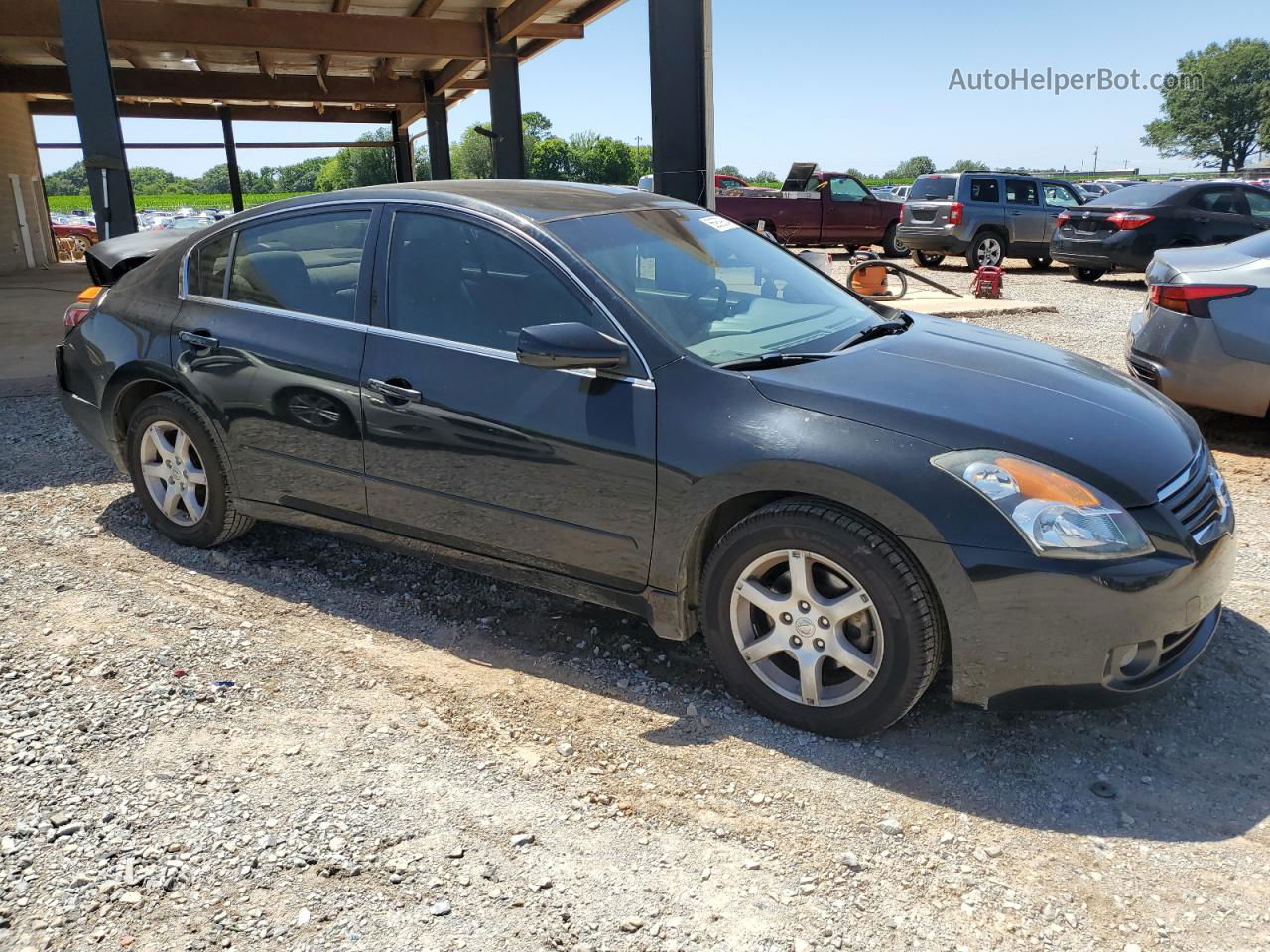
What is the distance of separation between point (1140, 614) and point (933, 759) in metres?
0.74

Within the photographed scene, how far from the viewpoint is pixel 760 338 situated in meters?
3.44

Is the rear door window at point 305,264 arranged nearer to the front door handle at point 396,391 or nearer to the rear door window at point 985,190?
the front door handle at point 396,391

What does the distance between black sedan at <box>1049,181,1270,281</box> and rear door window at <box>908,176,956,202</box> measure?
2987 mm

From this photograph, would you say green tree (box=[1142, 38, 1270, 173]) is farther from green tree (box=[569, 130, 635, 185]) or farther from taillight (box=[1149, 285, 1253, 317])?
taillight (box=[1149, 285, 1253, 317])

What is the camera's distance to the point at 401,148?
25000 millimetres

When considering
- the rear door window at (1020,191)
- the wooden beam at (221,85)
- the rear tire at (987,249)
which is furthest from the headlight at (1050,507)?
the wooden beam at (221,85)

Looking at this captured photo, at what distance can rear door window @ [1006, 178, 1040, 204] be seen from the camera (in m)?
17.9

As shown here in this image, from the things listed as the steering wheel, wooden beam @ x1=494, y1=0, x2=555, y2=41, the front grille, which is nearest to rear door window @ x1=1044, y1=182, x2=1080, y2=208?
wooden beam @ x1=494, y1=0, x2=555, y2=41

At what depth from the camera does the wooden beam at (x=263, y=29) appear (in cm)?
1242

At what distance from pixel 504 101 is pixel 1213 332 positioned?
1115 centimetres

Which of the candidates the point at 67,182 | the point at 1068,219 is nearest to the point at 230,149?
the point at 1068,219

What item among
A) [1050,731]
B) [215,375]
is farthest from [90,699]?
[1050,731]

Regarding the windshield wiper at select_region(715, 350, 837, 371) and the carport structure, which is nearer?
the windshield wiper at select_region(715, 350, 837, 371)

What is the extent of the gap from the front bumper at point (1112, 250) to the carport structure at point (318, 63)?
8684 mm
